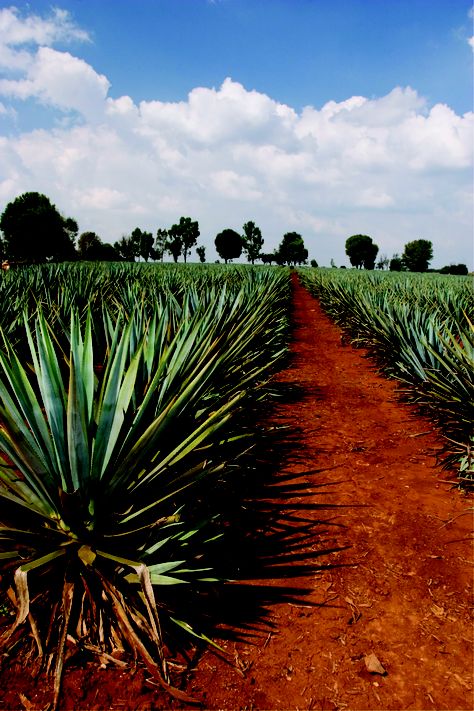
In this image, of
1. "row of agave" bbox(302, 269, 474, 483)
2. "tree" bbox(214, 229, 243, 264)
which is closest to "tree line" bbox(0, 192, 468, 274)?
"tree" bbox(214, 229, 243, 264)

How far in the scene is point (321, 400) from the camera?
4895 millimetres

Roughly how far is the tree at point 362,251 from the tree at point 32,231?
61.3 m

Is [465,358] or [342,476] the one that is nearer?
[342,476]

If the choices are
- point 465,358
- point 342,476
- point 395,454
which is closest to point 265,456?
point 342,476

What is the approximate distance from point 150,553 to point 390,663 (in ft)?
3.22

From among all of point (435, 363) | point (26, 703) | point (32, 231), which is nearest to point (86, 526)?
point (26, 703)

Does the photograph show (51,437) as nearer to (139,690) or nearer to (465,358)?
(139,690)

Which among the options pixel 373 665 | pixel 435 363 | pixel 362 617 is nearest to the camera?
pixel 373 665

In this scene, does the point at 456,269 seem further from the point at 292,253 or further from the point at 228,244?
the point at 228,244

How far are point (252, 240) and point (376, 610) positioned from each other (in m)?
95.7

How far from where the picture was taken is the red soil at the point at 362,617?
4.63 feet

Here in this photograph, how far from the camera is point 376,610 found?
1.80 m

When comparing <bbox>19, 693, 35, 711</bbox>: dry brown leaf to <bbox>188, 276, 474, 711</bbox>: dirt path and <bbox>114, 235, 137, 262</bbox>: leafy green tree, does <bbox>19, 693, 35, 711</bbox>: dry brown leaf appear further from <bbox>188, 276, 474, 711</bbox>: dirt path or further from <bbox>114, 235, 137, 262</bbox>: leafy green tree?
<bbox>114, 235, 137, 262</bbox>: leafy green tree

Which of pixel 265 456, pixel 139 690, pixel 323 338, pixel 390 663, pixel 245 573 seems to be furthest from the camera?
pixel 323 338
